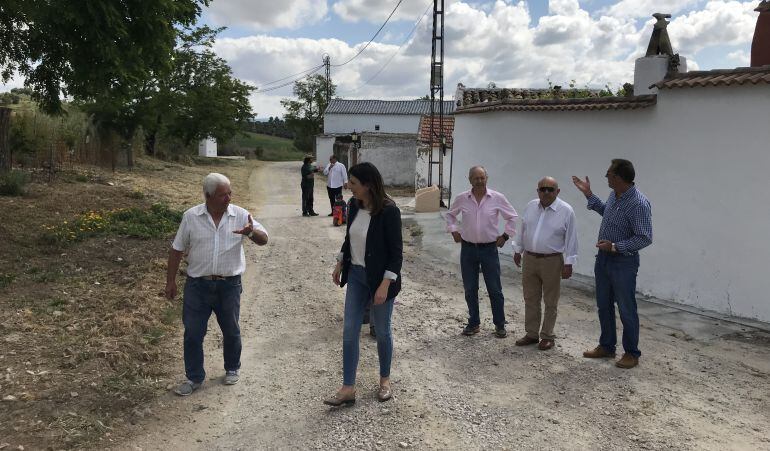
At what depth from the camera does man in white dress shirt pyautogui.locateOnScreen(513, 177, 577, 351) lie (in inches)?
217

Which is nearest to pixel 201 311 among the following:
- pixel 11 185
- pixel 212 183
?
pixel 212 183

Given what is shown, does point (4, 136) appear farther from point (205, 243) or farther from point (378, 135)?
point (378, 135)

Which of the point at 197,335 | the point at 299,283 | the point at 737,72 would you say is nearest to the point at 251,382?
the point at 197,335

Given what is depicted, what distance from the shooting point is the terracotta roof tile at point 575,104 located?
8.23 m

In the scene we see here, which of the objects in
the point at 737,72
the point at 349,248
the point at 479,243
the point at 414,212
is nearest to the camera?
the point at 349,248

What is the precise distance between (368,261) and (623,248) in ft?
7.32

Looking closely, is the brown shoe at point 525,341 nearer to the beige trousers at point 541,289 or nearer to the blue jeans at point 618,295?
the beige trousers at point 541,289

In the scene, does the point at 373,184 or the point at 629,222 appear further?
the point at 629,222

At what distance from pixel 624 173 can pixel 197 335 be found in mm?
3706

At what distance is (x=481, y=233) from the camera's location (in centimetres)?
588

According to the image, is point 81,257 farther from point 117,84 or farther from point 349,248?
point 349,248

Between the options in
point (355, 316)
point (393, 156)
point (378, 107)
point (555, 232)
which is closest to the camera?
point (355, 316)

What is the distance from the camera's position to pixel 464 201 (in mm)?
6035

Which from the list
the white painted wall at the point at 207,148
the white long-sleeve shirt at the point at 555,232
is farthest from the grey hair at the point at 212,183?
the white painted wall at the point at 207,148
